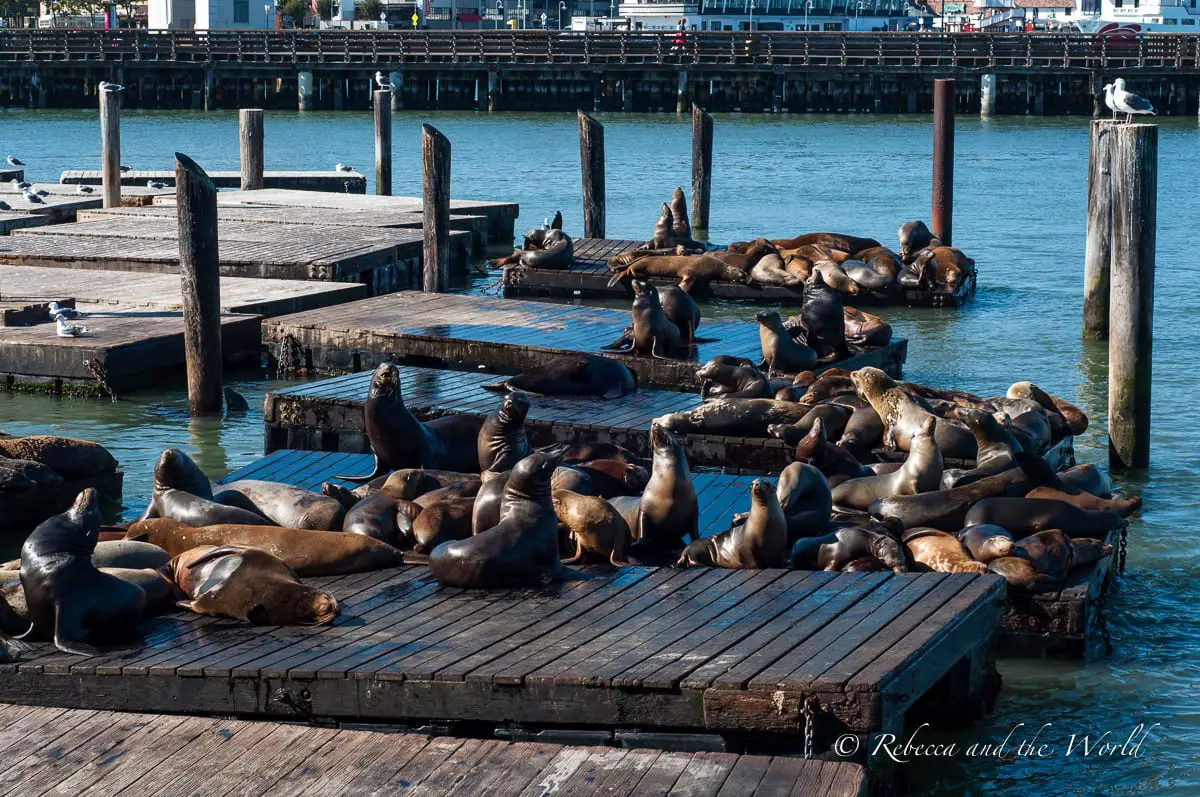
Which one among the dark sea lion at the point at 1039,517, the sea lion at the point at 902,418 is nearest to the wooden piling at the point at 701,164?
the sea lion at the point at 902,418

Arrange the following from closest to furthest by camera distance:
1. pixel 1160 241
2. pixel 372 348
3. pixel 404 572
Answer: pixel 404 572
pixel 372 348
pixel 1160 241

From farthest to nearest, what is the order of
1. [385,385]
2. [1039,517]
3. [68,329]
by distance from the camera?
[68,329] < [385,385] < [1039,517]

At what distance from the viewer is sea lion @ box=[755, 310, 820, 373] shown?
34.6ft

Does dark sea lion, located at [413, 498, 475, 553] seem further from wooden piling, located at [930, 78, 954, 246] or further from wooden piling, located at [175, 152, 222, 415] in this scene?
wooden piling, located at [930, 78, 954, 246]

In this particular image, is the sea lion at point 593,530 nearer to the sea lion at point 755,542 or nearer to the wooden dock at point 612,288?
the sea lion at point 755,542

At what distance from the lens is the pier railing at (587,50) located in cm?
4519

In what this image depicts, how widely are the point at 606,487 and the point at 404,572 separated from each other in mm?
1363

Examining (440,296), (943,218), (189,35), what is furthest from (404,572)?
(189,35)

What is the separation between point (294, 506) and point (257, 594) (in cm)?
120

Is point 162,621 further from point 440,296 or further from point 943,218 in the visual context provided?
point 943,218

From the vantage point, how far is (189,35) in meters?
48.2

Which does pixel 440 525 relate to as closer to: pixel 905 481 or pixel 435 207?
pixel 905 481

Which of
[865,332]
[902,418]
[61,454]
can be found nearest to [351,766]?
[61,454]

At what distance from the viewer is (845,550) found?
6461 millimetres
